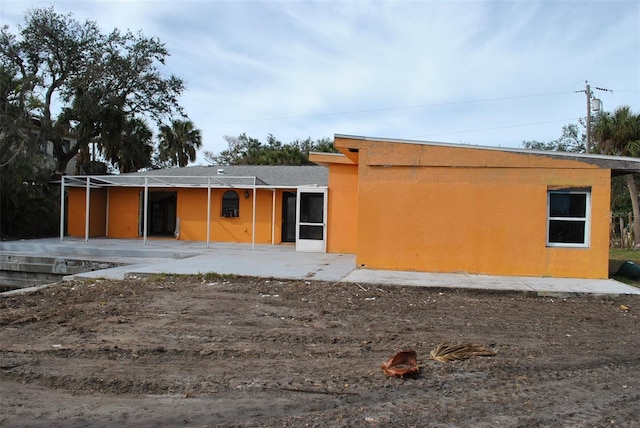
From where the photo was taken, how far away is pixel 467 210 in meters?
11.8

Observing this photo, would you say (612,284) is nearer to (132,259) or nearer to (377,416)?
(377,416)

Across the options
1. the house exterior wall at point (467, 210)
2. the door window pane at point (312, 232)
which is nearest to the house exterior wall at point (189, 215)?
the door window pane at point (312, 232)

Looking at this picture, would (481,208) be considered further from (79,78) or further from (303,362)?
(79,78)

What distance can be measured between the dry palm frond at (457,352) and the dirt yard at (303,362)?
9 cm

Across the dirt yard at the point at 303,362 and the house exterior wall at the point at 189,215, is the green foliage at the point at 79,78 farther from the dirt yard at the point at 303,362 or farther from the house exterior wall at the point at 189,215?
the dirt yard at the point at 303,362

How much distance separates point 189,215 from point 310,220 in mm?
6292

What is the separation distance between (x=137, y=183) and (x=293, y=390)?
17.3 metres

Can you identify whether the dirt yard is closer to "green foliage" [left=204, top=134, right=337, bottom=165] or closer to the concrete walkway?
the concrete walkway

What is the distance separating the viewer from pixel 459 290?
9602 mm

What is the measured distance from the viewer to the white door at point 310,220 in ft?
55.0

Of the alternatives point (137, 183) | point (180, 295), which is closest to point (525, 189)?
point (180, 295)

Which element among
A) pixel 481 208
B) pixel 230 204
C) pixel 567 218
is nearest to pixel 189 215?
pixel 230 204

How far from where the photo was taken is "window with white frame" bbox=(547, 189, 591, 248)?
1151cm

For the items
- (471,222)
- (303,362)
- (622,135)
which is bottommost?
(303,362)
